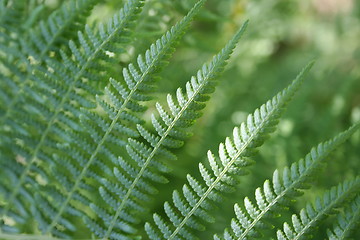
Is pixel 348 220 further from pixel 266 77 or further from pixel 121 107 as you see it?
pixel 266 77

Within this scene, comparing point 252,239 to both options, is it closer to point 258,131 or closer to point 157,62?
point 258,131

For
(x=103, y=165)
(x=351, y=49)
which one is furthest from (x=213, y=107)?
(x=103, y=165)

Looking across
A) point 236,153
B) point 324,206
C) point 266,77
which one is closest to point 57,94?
point 236,153

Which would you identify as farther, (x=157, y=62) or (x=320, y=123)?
(x=320, y=123)

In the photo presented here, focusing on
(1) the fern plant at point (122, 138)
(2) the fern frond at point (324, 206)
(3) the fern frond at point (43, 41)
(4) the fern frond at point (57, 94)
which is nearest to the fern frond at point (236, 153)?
(1) the fern plant at point (122, 138)

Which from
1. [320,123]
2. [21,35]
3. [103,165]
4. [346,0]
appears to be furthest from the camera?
[346,0]

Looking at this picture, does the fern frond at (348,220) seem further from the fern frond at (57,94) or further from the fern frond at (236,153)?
the fern frond at (57,94)

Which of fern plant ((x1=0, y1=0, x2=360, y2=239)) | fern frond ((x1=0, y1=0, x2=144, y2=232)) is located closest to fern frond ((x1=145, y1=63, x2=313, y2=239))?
fern plant ((x1=0, y1=0, x2=360, y2=239))

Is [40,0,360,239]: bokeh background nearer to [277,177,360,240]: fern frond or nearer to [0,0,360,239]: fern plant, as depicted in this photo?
[0,0,360,239]: fern plant
